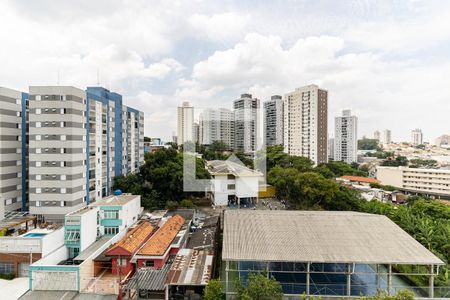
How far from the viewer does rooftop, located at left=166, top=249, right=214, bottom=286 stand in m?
9.96

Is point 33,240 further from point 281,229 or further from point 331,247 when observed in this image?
point 331,247

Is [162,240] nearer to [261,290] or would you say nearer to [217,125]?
[261,290]

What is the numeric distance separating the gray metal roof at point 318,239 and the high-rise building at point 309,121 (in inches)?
1268

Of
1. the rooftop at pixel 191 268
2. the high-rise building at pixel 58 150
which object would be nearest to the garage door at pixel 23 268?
the high-rise building at pixel 58 150

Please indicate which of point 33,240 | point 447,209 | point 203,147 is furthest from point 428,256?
point 203,147

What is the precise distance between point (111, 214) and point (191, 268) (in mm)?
6702

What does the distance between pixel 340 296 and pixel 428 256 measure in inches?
136

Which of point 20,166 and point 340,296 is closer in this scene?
point 340,296

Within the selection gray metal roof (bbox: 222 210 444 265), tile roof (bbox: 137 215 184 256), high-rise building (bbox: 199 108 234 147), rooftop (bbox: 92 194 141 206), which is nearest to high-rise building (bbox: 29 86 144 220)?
rooftop (bbox: 92 194 141 206)

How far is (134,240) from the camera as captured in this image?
13.4 meters

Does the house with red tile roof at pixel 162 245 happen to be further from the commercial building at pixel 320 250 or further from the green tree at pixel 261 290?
the green tree at pixel 261 290

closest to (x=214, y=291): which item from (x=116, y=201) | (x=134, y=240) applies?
(x=134, y=240)

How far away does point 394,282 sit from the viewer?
11.6 metres

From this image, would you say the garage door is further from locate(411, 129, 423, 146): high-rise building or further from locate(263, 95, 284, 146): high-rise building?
locate(411, 129, 423, 146): high-rise building
